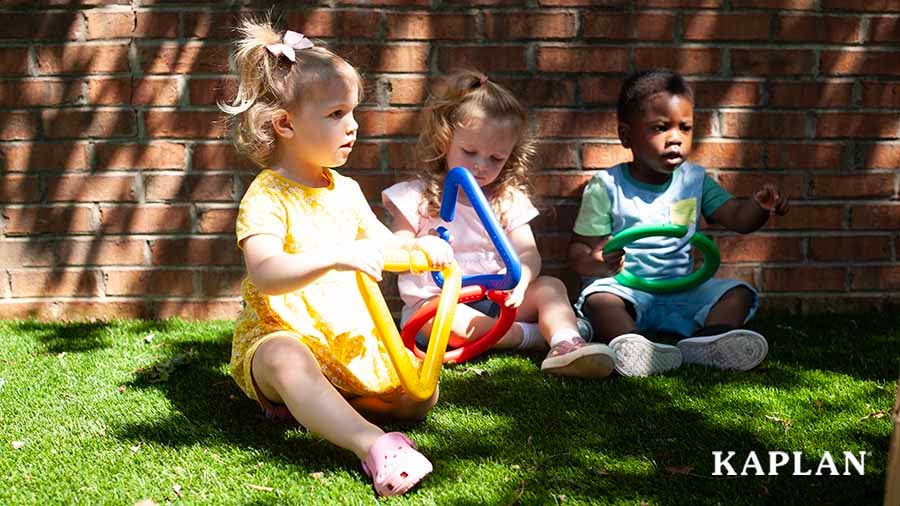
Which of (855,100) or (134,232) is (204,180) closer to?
(134,232)

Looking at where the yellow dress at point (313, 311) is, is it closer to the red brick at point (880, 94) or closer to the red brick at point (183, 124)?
the red brick at point (183, 124)

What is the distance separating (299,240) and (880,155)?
9.08ft

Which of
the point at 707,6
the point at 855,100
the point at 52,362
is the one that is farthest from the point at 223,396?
the point at 855,100

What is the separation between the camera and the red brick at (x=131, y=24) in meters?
3.87

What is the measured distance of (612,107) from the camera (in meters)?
4.02

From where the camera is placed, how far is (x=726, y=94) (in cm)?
404

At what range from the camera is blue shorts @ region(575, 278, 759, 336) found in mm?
3781

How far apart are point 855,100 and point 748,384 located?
165 cm

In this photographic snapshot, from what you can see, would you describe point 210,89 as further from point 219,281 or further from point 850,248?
point 850,248

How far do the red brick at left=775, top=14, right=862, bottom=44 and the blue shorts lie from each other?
44.4 inches

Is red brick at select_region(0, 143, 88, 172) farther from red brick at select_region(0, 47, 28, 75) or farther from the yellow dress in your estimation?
the yellow dress

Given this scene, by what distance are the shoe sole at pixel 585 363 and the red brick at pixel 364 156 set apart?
126 centimetres

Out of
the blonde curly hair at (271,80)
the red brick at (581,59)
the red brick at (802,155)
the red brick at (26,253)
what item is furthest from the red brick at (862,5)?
the red brick at (26,253)

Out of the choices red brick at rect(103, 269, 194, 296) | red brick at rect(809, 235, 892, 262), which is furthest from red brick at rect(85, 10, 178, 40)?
red brick at rect(809, 235, 892, 262)
